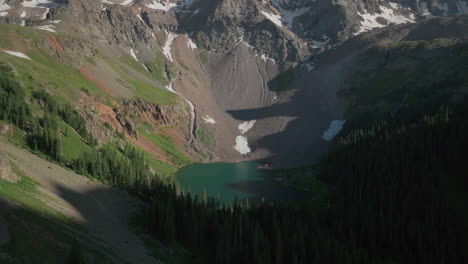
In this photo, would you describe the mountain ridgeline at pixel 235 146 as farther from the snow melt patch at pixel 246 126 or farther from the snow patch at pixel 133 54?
the snow patch at pixel 133 54

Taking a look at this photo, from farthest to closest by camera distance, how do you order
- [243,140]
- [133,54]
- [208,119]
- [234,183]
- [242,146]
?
[133,54] < [208,119] < [243,140] < [242,146] < [234,183]

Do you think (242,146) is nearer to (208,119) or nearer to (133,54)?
(208,119)

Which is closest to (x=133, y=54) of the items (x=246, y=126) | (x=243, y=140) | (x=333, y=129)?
(x=246, y=126)

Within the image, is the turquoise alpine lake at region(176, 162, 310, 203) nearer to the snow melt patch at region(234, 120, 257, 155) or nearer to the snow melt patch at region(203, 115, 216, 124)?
the snow melt patch at region(234, 120, 257, 155)

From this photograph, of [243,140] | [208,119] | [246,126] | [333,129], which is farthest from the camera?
[246,126]

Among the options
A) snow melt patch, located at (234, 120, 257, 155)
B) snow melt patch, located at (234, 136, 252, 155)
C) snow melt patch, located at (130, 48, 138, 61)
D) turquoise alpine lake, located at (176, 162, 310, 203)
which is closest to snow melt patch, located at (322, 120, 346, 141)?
snow melt patch, located at (234, 136, 252, 155)

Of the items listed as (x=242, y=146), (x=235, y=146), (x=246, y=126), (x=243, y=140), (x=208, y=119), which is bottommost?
(x=242, y=146)

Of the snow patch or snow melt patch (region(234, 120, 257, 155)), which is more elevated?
the snow patch

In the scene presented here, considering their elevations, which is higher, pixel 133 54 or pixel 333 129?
pixel 133 54
